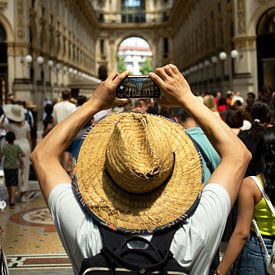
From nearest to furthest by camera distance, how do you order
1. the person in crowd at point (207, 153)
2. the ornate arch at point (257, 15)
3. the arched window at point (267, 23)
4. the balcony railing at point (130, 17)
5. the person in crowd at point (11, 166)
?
the person in crowd at point (207, 153), the person in crowd at point (11, 166), the ornate arch at point (257, 15), the arched window at point (267, 23), the balcony railing at point (130, 17)

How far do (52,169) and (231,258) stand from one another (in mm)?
1293

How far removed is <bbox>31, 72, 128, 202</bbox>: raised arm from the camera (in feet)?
6.07

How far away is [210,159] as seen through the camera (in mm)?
3070

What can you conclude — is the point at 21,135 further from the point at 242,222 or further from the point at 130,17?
the point at 130,17

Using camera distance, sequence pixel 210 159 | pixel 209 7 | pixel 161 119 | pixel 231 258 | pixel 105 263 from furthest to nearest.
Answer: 1. pixel 209 7
2. pixel 210 159
3. pixel 231 258
4. pixel 161 119
5. pixel 105 263

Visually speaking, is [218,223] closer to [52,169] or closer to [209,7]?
[52,169]

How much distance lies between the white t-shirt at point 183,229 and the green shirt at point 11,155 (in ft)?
22.4

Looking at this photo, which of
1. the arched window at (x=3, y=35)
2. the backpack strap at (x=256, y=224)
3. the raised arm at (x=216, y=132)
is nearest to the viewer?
the raised arm at (x=216, y=132)

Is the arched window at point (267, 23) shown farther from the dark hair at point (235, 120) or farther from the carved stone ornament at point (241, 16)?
the dark hair at point (235, 120)

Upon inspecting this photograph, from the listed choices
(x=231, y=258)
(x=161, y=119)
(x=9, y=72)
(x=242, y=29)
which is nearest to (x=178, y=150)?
(x=161, y=119)

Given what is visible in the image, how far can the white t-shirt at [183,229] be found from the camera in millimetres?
1613

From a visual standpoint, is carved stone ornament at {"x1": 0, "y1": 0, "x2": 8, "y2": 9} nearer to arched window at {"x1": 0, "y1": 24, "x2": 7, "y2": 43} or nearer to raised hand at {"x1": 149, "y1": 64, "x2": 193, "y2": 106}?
arched window at {"x1": 0, "y1": 24, "x2": 7, "y2": 43}

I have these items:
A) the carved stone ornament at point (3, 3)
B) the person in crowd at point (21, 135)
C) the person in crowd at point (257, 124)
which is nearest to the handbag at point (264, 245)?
the person in crowd at point (257, 124)

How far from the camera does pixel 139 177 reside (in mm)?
1543
